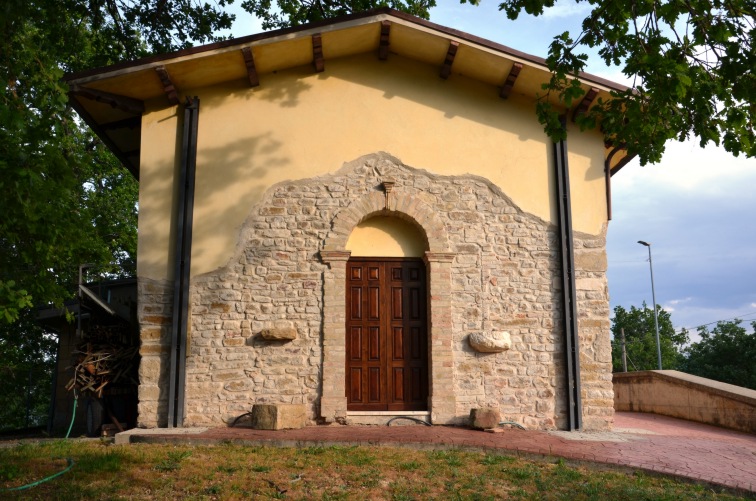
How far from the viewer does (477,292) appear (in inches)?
368

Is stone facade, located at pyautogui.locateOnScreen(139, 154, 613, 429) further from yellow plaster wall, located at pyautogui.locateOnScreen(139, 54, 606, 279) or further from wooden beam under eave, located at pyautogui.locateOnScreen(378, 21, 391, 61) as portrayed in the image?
wooden beam under eave, located at pyautogui.locateOnScreen(378, 21, 391, 61)

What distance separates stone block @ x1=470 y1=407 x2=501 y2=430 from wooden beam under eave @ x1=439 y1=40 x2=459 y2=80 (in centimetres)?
500

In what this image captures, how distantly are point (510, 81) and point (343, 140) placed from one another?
2653mm

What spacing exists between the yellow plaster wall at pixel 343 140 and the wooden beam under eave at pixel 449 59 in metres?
0.15

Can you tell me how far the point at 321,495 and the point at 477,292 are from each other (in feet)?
15.1

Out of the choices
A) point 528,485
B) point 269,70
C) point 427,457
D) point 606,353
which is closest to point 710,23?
point 528,485

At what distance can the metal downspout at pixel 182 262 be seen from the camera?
8.72 meters

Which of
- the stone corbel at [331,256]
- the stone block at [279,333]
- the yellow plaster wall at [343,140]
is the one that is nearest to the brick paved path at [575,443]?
the stone block at [279,333]

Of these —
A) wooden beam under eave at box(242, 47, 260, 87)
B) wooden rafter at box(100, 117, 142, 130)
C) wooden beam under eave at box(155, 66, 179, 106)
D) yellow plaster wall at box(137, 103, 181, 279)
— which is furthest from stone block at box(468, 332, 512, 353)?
wooden rafter at box(100, 117, 142, 130)

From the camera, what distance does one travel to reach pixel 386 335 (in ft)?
31.0

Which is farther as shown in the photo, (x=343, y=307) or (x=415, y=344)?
(x=415, y=344)

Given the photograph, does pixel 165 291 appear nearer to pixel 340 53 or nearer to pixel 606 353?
pixel 340 53

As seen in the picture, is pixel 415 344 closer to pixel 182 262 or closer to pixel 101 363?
pixel 182 262

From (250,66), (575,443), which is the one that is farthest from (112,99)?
(575,443)
